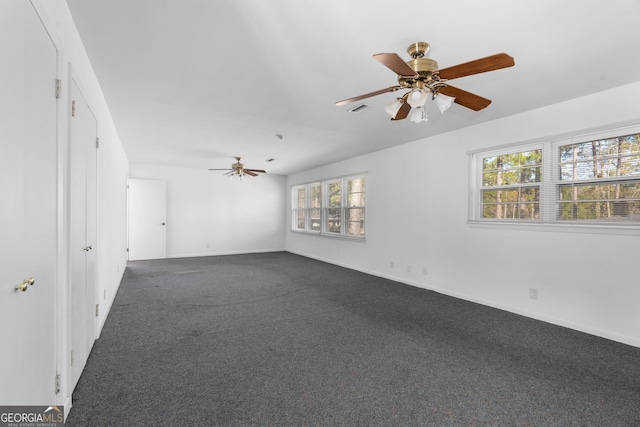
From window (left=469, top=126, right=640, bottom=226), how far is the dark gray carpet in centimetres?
126

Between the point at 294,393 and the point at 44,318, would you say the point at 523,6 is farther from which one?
the point at 44,318

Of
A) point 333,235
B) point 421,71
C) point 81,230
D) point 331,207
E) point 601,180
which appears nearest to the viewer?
point 421,71

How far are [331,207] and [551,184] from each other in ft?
15.0

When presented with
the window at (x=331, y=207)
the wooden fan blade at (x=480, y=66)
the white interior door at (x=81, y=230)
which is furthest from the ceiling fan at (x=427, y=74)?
the window at (x=331, y=207)

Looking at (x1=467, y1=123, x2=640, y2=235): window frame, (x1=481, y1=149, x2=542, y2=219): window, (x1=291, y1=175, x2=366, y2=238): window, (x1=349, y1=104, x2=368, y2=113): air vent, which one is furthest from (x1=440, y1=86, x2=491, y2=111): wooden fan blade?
(x1=291, y1=175, x2=366, y2=238): window

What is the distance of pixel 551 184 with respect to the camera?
344 cm

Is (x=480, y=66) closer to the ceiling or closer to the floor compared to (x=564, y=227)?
closer to the ceiling

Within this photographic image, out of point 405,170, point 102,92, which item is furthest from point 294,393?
point 405,170

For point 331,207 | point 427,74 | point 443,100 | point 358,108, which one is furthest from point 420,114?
point 331,207

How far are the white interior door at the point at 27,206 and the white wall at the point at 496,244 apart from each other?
439cm

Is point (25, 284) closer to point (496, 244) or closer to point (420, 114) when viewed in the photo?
point (420, 114)

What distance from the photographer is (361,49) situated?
2.28m

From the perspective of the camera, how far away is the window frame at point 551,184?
2.94m

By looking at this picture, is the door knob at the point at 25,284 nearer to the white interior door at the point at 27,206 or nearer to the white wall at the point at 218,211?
the white interior door at the point at 27,206
